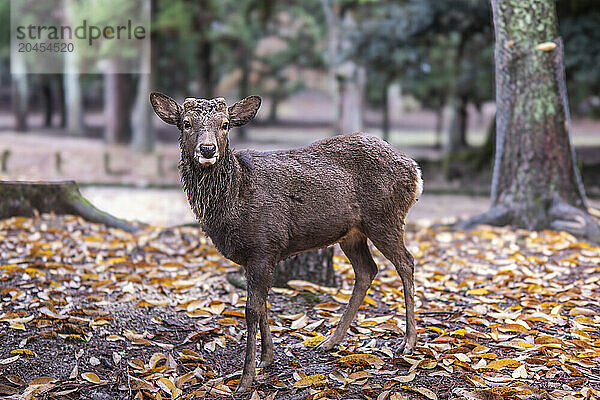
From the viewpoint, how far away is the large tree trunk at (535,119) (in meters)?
8.14

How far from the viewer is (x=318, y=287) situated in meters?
5.73

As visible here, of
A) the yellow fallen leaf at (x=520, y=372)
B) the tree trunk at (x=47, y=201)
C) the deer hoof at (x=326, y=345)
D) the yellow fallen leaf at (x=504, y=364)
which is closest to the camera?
the yellow fallen leaf at (x=520, y=372)

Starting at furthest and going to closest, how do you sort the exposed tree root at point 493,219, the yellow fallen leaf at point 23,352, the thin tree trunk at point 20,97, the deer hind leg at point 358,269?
the thin tree trunk at point 20,97, the exposed tree root at point 493,219, the deer hind leg at point 358,269, the yellow fallen leaf at point 23,352

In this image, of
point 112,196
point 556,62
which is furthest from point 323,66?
point 556,62

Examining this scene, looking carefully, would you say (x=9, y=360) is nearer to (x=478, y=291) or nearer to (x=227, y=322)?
(x=227, y=322)

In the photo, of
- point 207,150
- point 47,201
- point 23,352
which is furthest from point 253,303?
point 47,201

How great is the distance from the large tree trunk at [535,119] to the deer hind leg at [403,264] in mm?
4010

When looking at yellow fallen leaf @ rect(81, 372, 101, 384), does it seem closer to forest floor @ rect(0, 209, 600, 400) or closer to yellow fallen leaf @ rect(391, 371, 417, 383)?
forest floor @ rect(0, 209, 600, 400)

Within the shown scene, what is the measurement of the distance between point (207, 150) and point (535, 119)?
18.6ft

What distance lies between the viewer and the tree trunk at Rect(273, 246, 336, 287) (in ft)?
19.1

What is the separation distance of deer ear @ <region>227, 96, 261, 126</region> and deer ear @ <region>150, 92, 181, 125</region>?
0.33 m

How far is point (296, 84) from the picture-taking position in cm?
2733

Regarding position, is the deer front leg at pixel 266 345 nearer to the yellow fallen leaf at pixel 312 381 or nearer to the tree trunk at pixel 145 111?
the yellow fallen leaf at pixel 312 381

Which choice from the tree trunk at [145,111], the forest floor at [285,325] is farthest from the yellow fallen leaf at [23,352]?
the tree trunk at [145,111]
